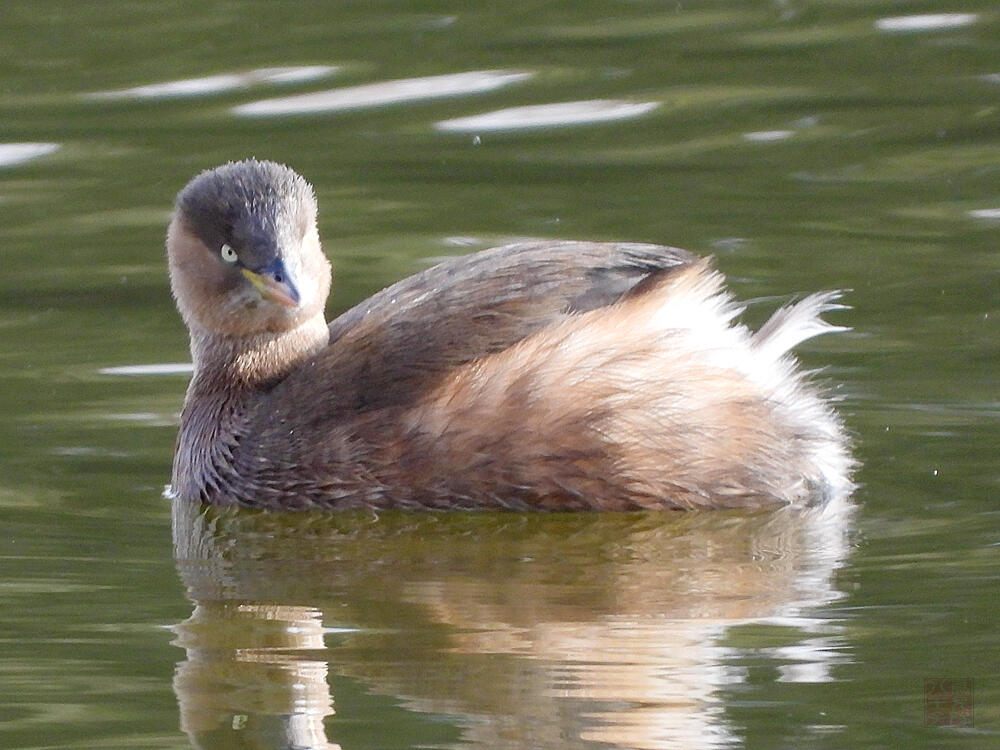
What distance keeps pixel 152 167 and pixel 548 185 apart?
183cm

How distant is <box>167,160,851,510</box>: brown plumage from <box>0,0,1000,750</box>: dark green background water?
117 mm

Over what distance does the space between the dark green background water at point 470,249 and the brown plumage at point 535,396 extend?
0.38ft

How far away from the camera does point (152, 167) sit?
34.4 feet

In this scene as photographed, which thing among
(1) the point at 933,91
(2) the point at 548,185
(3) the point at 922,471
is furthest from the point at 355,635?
(1) the point at 933,91

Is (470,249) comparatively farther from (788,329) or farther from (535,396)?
→ (535,396)

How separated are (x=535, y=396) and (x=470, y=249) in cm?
242

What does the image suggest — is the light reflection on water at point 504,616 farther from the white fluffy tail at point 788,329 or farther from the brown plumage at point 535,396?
the white fluffy tail at point 788,329

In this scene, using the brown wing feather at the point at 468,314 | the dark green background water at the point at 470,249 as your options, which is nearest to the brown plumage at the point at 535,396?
the brown wing feather at the point at 468,314

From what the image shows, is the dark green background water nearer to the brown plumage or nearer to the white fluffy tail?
the brown plumage

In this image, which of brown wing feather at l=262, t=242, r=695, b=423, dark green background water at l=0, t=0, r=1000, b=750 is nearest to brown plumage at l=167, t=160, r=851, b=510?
brown wing feather at l=262, t=242, r=695, b=423

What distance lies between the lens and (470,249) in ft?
29.5

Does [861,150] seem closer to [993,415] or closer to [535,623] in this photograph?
[993,415]

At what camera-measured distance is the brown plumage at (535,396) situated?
21.8 ft

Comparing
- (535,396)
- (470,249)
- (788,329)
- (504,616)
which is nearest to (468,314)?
(535,396)
